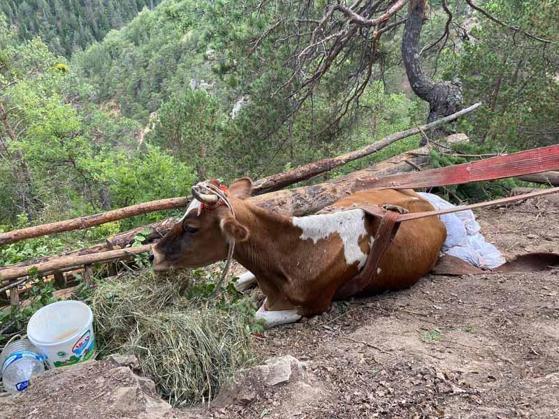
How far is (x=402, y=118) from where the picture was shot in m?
32.2

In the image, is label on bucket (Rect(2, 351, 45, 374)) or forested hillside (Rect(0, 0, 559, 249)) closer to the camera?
label on bucket (Rect(2, 351, 45, 374))

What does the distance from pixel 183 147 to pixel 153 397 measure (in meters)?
18.8

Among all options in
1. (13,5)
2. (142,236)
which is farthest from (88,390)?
(13,5)

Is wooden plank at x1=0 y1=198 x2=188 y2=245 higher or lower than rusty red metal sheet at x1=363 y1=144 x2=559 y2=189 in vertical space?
lower

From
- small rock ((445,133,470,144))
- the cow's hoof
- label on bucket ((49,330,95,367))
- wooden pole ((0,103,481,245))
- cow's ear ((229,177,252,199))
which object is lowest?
the cow's hoof

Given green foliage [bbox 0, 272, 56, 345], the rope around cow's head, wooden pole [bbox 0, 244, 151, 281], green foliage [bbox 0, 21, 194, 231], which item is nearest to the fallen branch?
wooden pole [bbox 0, 244, 151, 281]

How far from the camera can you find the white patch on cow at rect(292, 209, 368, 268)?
4.33 metres

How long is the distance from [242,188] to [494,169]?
7.74 feet

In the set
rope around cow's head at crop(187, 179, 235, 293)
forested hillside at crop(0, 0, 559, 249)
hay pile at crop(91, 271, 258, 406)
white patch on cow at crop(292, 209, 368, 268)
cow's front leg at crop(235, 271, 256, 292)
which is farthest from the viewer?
forested hillside at crop(0, 0, 559, 249)

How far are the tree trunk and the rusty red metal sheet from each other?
164 inches

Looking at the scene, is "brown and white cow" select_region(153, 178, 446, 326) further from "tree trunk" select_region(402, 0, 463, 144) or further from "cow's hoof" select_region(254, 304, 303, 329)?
"tree trunk" select_region(402, 0, 463, 144)

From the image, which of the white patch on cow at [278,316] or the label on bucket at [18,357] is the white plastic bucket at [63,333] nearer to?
the label on bucket at [18,357]

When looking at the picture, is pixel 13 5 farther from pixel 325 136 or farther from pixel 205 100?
pixel 325 136

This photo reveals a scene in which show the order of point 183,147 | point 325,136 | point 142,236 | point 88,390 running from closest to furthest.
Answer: point 88,390 < point 142,236 < point 325,136 < point 183,147
